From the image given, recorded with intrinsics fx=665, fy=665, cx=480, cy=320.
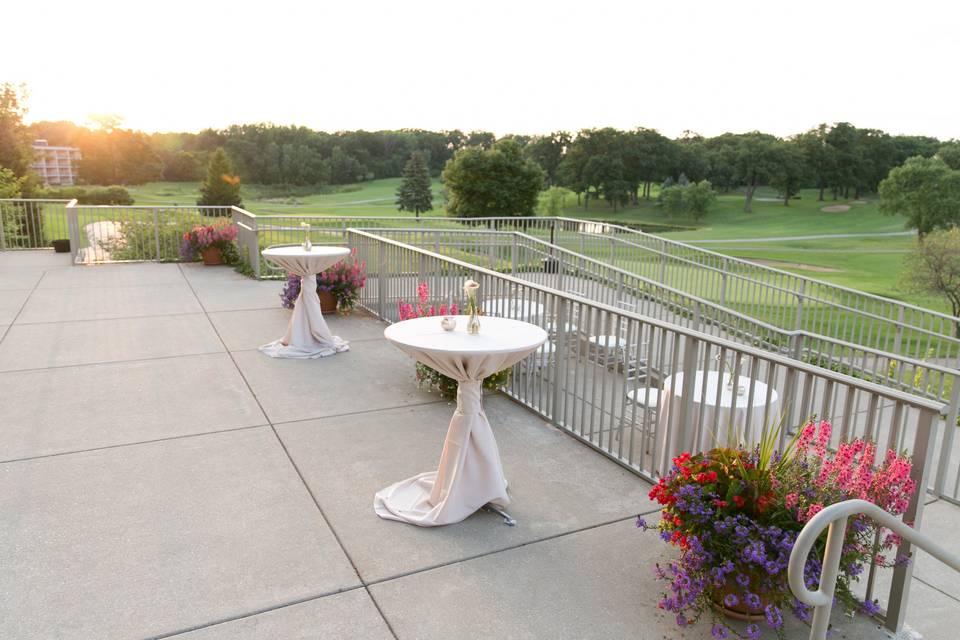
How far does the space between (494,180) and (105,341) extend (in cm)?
3556

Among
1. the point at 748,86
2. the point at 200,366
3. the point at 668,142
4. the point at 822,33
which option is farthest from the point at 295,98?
the point at 200,366

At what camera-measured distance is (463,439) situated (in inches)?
150

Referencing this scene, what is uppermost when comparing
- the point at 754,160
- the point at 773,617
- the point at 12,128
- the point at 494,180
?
the point at 754,160

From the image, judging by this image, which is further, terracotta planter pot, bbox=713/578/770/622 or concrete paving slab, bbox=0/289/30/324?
concrete paving slab, bbox=0/289/30/324

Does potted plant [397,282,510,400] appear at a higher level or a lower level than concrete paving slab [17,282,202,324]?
higher

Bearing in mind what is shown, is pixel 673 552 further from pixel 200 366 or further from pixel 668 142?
pixel 668 142

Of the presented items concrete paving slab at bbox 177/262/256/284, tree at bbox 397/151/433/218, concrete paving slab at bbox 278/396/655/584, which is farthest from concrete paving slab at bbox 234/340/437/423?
tree at bbox 397/151/433/218

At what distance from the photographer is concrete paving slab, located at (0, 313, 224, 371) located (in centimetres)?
711

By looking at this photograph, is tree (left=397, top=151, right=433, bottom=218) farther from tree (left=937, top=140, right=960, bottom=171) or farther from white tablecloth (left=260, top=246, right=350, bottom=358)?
white tablecloth (left=260, top=246, right=350, bottom=358)

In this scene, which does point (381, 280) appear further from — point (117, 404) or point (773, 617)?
point (773, 617)

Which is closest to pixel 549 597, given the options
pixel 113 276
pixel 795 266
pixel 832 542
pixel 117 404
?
pixel 832 542

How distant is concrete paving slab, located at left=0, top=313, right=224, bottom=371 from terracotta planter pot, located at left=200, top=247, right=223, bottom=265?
16.9 ft

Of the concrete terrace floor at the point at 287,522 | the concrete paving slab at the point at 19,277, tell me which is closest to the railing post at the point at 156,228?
the concrete paving slab at the point at 19,277

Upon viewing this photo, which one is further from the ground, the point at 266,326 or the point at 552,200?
the point at 266,326
